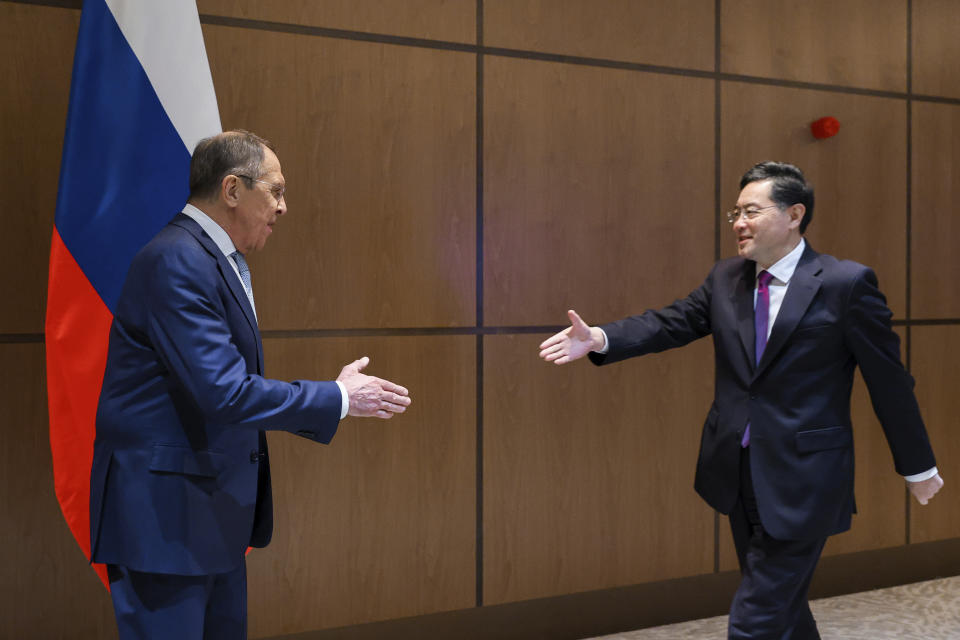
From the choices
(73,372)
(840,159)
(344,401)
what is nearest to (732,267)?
(344,401)

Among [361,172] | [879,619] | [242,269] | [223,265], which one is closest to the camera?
[223,265]

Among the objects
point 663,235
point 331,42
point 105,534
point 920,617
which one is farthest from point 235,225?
point 920,617

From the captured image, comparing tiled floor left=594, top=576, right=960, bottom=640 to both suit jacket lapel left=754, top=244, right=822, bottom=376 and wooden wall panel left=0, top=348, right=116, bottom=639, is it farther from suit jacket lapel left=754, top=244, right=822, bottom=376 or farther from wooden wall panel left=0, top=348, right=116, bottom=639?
wooden wall panel left=0, top=348, right=116, bottom=639

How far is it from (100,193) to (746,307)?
2.03 m

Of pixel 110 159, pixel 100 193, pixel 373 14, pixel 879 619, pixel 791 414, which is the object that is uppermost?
pixel 373 14

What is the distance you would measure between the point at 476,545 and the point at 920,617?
2.06 m

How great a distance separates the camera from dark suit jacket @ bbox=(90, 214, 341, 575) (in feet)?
6.84

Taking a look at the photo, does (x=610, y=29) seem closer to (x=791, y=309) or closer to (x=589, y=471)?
(x=791, y=309)

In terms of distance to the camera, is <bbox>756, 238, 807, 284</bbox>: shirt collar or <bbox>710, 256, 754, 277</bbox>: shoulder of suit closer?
<bbox>756, 238, 807, 284</bbox>: shirt collar

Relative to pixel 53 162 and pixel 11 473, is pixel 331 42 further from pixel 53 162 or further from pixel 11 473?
pixel 11 473

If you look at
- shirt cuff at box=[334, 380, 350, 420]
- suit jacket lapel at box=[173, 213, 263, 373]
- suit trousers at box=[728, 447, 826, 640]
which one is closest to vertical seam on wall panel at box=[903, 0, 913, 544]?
suit trousers at box=[728, 447, 826, 640]

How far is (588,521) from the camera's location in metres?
4.09

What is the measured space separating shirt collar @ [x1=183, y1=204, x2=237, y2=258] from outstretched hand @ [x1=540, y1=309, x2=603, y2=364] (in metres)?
1.14

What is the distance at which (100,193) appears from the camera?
2.87 meters
